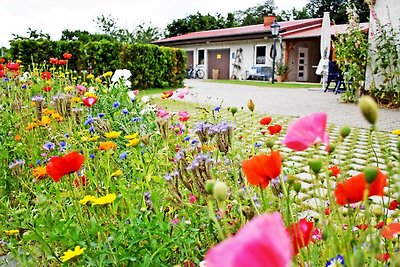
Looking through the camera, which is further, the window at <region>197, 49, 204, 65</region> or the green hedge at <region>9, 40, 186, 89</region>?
the window at <region>197, 49, 204, 65</region>

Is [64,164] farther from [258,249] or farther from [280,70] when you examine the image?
[280,70]

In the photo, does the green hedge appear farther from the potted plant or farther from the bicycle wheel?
the bicycle wheel

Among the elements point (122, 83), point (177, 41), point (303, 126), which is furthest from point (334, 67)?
point (177, 41)

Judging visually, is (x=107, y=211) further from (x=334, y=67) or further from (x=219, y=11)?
(x=219, y=11)

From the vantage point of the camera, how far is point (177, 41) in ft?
82.2

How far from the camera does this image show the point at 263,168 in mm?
650

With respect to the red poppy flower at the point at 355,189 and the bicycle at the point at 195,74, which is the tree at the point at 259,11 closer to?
the bicycle at the point at 195,74

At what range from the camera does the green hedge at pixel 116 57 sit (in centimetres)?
1152

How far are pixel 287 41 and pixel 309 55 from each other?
5.06ft

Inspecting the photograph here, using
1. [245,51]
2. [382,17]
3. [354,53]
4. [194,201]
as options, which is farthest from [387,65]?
[245,51]

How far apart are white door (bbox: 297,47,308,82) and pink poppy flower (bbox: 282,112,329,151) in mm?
20535

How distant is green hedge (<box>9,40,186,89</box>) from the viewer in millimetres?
11523

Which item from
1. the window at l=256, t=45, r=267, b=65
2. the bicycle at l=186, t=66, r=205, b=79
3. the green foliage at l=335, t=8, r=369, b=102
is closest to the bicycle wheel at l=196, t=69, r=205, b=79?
the bicycle at l=186, t=66, r=205, b=79

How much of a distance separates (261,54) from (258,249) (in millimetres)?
21405
